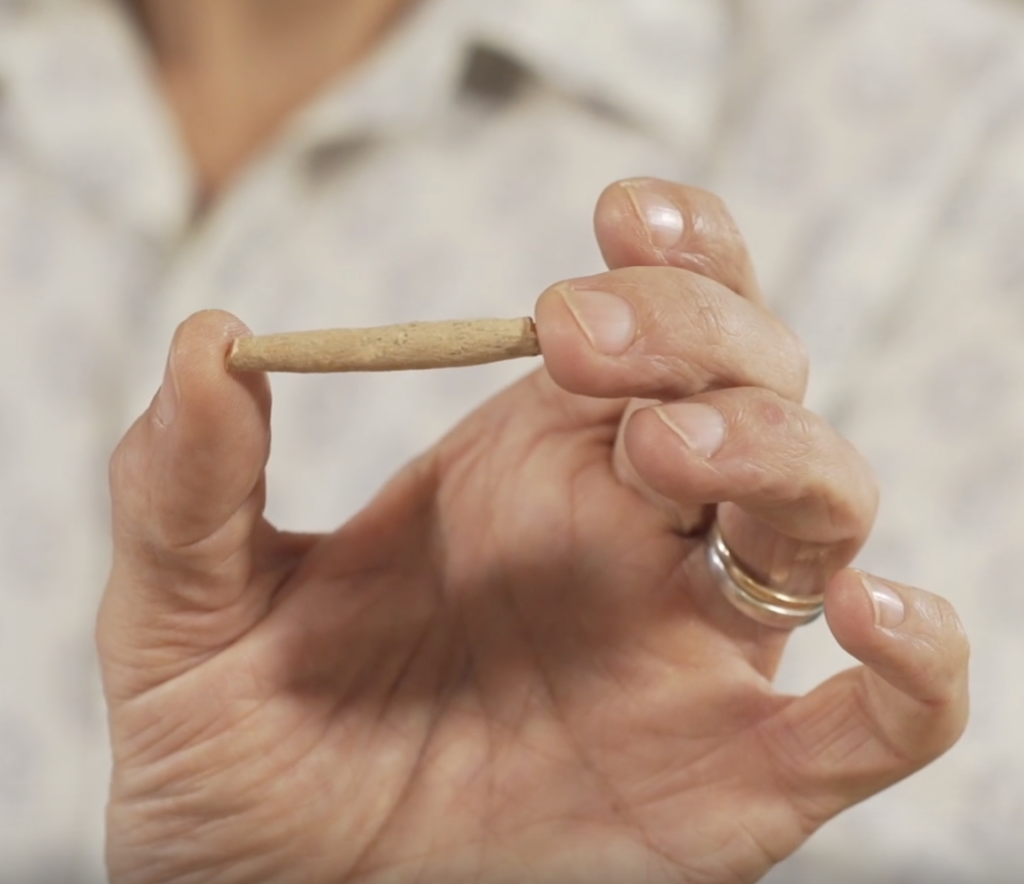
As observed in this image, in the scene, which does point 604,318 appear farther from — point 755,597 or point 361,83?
point 361,83

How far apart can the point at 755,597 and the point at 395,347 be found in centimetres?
21

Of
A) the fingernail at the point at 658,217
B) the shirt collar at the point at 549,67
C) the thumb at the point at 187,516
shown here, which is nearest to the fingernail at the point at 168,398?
the thumb at the point at 187,516

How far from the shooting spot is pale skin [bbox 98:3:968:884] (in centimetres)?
42

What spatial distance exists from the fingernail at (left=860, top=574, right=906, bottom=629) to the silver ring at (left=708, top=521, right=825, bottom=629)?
0.06 m

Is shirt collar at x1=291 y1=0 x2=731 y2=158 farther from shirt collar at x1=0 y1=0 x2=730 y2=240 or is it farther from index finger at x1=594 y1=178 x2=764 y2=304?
index finger at x1=594 y1=178 x2=764 y2=304

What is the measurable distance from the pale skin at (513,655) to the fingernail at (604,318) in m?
0.01

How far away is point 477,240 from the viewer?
35.4 inches

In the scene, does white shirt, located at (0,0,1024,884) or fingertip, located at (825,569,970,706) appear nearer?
fingertip, located at (825,569,970,706)

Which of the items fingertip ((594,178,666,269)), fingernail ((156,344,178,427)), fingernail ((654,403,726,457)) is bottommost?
fingernail ((156,344,178,427))

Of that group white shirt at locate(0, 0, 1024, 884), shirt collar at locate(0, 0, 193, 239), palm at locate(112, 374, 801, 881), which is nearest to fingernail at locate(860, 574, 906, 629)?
palm at locate(112, 374, 801, 881)

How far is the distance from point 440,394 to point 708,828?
486 mm

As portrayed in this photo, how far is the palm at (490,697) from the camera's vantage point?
0.47m

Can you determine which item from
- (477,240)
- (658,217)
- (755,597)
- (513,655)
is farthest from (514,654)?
(477,240)

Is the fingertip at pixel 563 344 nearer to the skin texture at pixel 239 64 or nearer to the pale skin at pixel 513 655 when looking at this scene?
the pale skin at pixel 513 655
